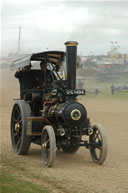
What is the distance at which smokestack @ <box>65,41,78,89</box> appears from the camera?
30.6 ft

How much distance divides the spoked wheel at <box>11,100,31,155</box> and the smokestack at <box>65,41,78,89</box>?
1374mm

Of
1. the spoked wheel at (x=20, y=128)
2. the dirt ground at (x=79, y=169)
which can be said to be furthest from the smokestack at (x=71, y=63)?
the dirt ground at (x=79, y=169)

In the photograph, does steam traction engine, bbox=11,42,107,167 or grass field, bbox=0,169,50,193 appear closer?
grass field, bbox=0,169,50,193

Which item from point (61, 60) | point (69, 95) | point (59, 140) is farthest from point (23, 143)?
point (61, 60)

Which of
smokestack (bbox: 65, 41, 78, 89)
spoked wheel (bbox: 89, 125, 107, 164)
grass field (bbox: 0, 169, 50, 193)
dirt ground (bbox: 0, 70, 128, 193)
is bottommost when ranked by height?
dirt ground (bbox: 0, 70, 128, 193)

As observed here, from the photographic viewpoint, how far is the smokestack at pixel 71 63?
9328 mm

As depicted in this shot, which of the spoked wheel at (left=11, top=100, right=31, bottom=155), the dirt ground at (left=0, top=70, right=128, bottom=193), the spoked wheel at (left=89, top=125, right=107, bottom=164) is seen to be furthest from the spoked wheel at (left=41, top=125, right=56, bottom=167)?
the spoked wheel at (left=89, top=125, right=107, bottom=164)

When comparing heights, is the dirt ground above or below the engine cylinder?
below

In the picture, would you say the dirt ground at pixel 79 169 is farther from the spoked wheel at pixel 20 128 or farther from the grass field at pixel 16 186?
the grass field at pixel 16 186

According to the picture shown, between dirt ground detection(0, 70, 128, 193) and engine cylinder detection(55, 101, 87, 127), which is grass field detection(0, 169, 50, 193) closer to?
dirt ground detection(0, 70, 128, 193)

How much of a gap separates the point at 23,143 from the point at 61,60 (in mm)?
2317

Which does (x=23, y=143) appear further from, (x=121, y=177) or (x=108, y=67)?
(x=108, y=67)

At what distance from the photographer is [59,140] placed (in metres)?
9.65

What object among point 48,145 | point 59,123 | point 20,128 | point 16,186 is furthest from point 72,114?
point 16,186
